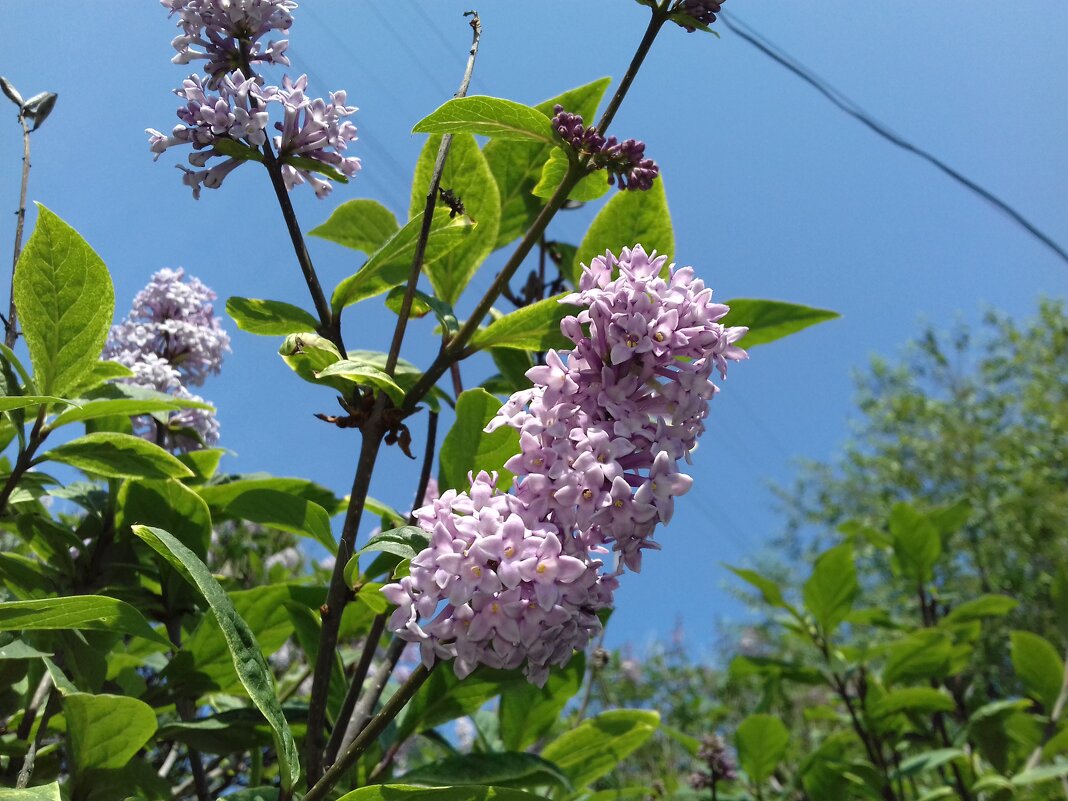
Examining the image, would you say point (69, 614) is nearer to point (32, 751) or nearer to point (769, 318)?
point (32, 751)

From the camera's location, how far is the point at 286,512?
1289 mm

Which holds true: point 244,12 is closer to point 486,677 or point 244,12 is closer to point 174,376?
point 174,376

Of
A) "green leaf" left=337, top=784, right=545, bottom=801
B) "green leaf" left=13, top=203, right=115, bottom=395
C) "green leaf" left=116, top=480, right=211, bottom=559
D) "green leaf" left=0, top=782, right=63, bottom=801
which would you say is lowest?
"green leaf" left=0, top=782, right=63, bottom=801

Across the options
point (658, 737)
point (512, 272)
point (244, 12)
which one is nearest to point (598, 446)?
point (512, 272)

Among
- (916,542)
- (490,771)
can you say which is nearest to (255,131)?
(490,771)

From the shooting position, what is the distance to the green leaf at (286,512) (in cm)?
125

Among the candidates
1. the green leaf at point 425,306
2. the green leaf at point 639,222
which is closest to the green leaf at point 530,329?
the green leaf at point 425,306

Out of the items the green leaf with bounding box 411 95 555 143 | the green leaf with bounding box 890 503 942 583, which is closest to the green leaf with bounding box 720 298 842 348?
the green leaf with bounding box 411 95 555 143

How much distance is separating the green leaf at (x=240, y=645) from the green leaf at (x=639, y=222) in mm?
798

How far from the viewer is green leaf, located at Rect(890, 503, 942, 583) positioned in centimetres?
279

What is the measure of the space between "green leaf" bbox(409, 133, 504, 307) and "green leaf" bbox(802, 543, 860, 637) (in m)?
1.43

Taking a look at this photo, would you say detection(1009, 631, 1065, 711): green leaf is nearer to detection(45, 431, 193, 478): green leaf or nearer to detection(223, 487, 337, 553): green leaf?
detection(223, 487, 337, 553): green leaf

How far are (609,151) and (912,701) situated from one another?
6.05 ft

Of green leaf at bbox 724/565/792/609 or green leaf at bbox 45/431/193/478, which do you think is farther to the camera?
green leaf at bbox 724/565/792/609
